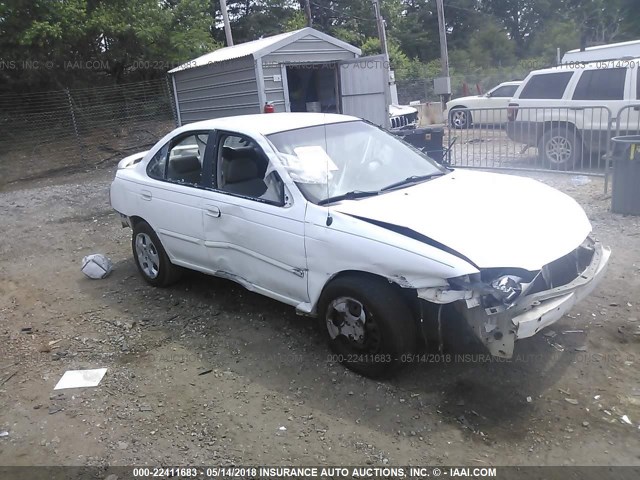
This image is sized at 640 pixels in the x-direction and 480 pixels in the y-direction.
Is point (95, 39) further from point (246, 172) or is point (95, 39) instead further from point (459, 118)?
point (246, 172)

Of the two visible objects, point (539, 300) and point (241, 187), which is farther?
point (241, 187)

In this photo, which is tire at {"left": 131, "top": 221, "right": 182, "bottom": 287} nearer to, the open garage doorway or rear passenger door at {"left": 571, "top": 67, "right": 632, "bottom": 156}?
rear passenger door at {"left": 571, "top": 67, "right": 632, "bottom": 156}

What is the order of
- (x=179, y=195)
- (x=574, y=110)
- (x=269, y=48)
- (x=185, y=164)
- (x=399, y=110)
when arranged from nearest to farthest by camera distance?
1. (x=179, y=195)
2. (x=185, y=164)
3. (x=574, y=110)
4. (x=269, y=48)
5. (x=399, y=110)

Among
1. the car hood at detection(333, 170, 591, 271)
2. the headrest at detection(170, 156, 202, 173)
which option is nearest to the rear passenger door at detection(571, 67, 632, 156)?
the car hood at detection(333, 170, 591, 271)

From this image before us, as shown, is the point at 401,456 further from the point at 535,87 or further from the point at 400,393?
the point at 535,87

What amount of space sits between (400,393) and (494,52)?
4687 centimetres

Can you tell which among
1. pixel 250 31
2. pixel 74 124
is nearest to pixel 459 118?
pixel 74 124

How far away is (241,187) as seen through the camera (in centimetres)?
437

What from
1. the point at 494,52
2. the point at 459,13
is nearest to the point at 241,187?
the point at 494,52

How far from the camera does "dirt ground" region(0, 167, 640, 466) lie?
3053 mm

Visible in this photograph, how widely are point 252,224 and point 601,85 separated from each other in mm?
7761

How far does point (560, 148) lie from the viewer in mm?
9336

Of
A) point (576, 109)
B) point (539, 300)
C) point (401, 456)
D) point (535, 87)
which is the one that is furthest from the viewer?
point (535, 87)

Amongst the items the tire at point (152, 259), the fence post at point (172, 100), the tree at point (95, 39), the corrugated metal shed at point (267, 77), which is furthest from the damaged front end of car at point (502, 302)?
the tree at point (95, 39)
